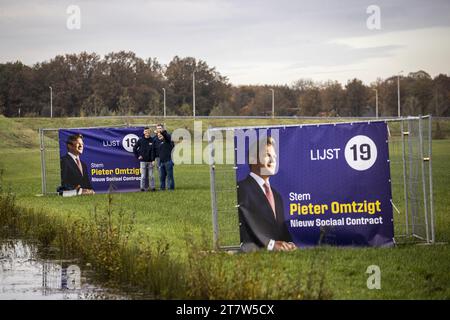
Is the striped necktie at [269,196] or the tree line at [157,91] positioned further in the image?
the tree line at [157,91]

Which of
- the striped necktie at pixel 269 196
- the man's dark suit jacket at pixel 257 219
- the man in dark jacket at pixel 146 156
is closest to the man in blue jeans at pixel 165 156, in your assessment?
the man in dark jacket at pixel 146 156

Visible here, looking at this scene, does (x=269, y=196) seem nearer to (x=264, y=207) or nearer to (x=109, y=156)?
(x=264, y=207)

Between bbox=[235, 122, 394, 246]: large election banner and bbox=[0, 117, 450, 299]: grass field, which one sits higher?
bbox=[235, 122, 394, 246]: large election banner

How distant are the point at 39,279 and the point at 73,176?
45.5 ft

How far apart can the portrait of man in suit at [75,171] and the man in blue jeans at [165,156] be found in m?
2.30

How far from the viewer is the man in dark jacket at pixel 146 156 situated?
1026 inches

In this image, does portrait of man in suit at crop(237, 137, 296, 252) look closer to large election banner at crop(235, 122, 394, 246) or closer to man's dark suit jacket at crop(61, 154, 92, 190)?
large election banner at crop(235, 122, 394, 246)

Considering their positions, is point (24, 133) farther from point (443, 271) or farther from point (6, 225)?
point (443, 271)

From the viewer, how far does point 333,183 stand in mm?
13086

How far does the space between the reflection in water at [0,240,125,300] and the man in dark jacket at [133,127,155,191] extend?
10816 mm

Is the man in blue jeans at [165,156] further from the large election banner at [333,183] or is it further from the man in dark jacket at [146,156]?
the large election banner at [333,183]

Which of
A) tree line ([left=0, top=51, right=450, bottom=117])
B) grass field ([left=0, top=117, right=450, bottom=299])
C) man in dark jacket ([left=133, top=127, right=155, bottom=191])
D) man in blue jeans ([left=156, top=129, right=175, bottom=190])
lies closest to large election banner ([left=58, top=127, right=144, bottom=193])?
man in dark jacket ([left=133, top=127, right=155, bottom=191])

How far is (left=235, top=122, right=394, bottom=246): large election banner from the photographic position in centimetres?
1306

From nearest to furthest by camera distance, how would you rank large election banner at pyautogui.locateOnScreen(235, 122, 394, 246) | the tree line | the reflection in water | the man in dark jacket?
the reflection in water
large election banner at pyautogui.locateOnScreen(235, 122, 394, 246)
the man in dark jacket
the tree line
